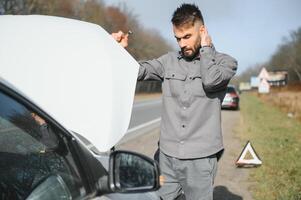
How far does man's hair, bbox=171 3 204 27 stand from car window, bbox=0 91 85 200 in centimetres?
147

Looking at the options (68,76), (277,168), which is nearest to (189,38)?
(68,76)

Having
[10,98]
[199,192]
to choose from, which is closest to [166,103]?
[199,192]

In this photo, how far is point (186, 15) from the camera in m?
3.52

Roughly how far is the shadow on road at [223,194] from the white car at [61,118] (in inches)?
186

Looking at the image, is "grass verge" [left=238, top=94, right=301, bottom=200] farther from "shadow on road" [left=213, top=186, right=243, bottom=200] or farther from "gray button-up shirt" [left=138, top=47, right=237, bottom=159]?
"gray button-up shirt" [left=138, top=47, right=237, bottom=159]

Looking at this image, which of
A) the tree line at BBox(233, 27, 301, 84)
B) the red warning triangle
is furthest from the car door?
the tree line at BBox(233, 27, 301, 84)

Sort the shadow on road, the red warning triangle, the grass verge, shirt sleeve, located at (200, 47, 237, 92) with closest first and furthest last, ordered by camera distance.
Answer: shirt sleeve, located at (200, 47, 237, 92) → the shadow on road → the grass verge → the red warning triangle

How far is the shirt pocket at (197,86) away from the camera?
358 centimetres

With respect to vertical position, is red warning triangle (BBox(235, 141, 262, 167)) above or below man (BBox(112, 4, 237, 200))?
below

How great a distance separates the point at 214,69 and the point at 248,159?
6834 mm

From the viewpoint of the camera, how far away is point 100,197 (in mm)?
2295

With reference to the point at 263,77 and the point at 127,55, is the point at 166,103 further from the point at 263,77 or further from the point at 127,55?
the point at 263,77

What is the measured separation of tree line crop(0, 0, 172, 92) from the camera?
48034mm

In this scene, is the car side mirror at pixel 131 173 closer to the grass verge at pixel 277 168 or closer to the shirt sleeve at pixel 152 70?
the shirt sleeve at pixel 152 70
